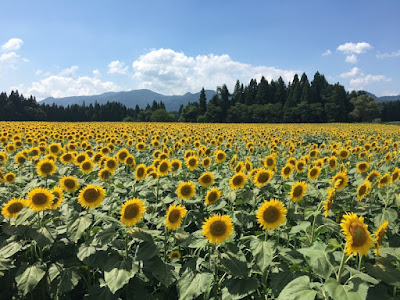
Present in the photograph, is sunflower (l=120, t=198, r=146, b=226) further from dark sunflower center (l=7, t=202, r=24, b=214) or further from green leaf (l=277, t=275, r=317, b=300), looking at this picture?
green leaf (l=277, t=275, r=317, b=300)

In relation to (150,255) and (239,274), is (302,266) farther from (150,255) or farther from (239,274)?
(150,255)

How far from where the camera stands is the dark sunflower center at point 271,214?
2852 millimetres

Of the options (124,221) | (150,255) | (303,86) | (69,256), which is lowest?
(69,256)

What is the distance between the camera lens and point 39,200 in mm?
3139

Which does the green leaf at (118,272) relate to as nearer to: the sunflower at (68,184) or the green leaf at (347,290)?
the sunflower at (68,184)

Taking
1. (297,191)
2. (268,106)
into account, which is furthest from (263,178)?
(268,106)

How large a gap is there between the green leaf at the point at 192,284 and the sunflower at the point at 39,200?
1.80m

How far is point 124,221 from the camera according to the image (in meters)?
2.91

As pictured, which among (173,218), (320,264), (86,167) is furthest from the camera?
(86,167)

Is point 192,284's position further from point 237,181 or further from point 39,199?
point 39,199

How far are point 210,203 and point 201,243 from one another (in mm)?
1040

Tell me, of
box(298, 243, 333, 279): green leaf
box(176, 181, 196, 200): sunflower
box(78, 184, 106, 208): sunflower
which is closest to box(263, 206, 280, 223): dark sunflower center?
box(298, 243, 333, 279): green leaf

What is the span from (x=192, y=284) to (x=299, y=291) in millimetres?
1033

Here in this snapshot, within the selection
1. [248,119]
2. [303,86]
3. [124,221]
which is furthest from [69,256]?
[303,86]
